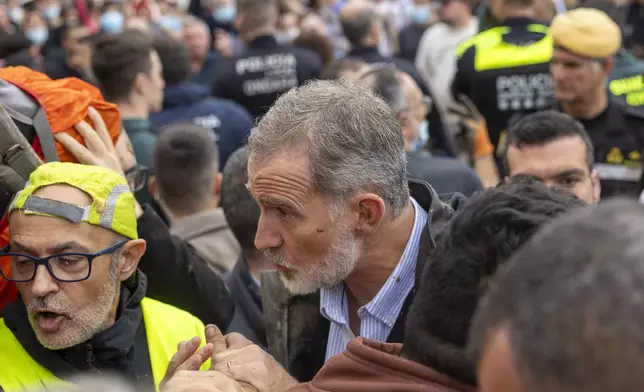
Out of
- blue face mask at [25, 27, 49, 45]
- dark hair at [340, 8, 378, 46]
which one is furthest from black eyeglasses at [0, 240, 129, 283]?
A: blue face mask at [25, 27, 49, 45]

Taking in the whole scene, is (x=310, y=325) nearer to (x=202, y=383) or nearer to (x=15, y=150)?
(x=202, y=383)

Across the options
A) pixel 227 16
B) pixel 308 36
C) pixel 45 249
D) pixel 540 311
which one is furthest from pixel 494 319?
pixel 227 16

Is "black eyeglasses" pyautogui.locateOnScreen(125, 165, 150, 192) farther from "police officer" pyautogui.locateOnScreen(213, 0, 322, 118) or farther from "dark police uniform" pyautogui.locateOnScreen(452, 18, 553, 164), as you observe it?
"police officer" pyautogui.locateOnScreen(213, 0, 322, 118)

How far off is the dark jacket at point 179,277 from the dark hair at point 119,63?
231 centimetres

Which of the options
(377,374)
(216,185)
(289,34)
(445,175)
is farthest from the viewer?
(289,34)

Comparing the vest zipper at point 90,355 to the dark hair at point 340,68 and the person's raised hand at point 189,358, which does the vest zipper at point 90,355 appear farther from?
the dark hair at point 340,68

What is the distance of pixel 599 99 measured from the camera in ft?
18.6

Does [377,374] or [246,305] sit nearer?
[377,374]

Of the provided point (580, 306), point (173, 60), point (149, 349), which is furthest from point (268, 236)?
point (173, 60)

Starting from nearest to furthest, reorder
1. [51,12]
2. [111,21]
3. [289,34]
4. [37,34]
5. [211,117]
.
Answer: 1. [211,117]
2. [111,21]
3. [289,34]
4. [37,34]
5. [51,12]

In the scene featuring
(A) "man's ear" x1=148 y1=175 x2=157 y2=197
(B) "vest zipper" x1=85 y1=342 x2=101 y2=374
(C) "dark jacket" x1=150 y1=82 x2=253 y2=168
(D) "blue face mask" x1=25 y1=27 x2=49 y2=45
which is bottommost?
(D) "blue face mask" x1=25 y1=27 x2=49 y2=45

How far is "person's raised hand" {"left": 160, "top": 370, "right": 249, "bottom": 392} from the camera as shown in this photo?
223 cm

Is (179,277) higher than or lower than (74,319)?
lower

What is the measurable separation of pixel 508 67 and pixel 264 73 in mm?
2213
